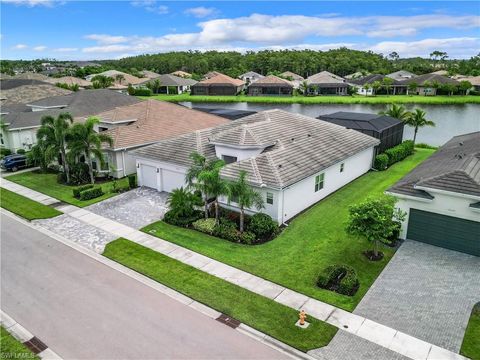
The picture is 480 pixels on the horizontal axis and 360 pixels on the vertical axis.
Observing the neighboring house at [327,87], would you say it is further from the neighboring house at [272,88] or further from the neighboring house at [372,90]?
the neighboring house at [272,88]

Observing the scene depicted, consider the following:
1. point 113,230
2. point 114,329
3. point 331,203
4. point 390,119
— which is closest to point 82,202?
point 113,230

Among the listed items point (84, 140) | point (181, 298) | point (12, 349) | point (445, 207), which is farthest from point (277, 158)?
point (12, 349)

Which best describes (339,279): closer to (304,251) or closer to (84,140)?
(304,251)

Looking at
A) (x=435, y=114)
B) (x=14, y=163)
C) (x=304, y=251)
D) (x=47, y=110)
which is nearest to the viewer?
(x=304, y=251)

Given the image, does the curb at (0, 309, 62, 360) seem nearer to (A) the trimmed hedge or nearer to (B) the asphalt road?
(B) the asphalt road

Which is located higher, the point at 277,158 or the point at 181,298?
the point at 277,158
